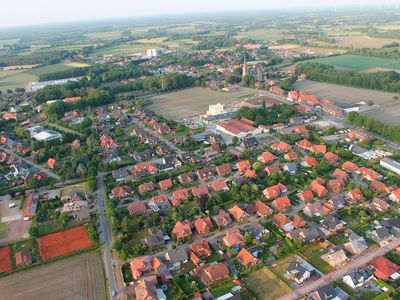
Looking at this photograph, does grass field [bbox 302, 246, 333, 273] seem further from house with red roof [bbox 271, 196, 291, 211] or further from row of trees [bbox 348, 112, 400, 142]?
row of trees [bbox 348, 112, 400, 142]

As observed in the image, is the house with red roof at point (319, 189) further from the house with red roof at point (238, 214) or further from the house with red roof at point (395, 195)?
the house with red roof at point (238, 214)

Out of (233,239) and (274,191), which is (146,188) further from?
(274,191)

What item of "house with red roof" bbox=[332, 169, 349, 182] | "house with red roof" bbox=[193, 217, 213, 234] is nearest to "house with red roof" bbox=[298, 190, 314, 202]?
"house with red roof" bbox=[332, 169, 349, 182]

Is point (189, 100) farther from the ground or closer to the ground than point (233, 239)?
farther from the ground

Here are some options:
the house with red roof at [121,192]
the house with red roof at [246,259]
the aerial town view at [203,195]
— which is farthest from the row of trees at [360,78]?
the house with red roof at [246,259]

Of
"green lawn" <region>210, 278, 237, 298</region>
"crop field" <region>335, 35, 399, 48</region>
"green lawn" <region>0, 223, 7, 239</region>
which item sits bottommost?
"green lawn" <region>210, 278, 237, 298</region>

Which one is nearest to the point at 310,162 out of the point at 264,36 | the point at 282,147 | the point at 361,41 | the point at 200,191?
the point at 282,147

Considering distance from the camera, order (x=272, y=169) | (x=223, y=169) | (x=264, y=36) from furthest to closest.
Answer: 1. (x=264, y=36)
2. (x=223, y=169)
3. (x=272, y=169)
